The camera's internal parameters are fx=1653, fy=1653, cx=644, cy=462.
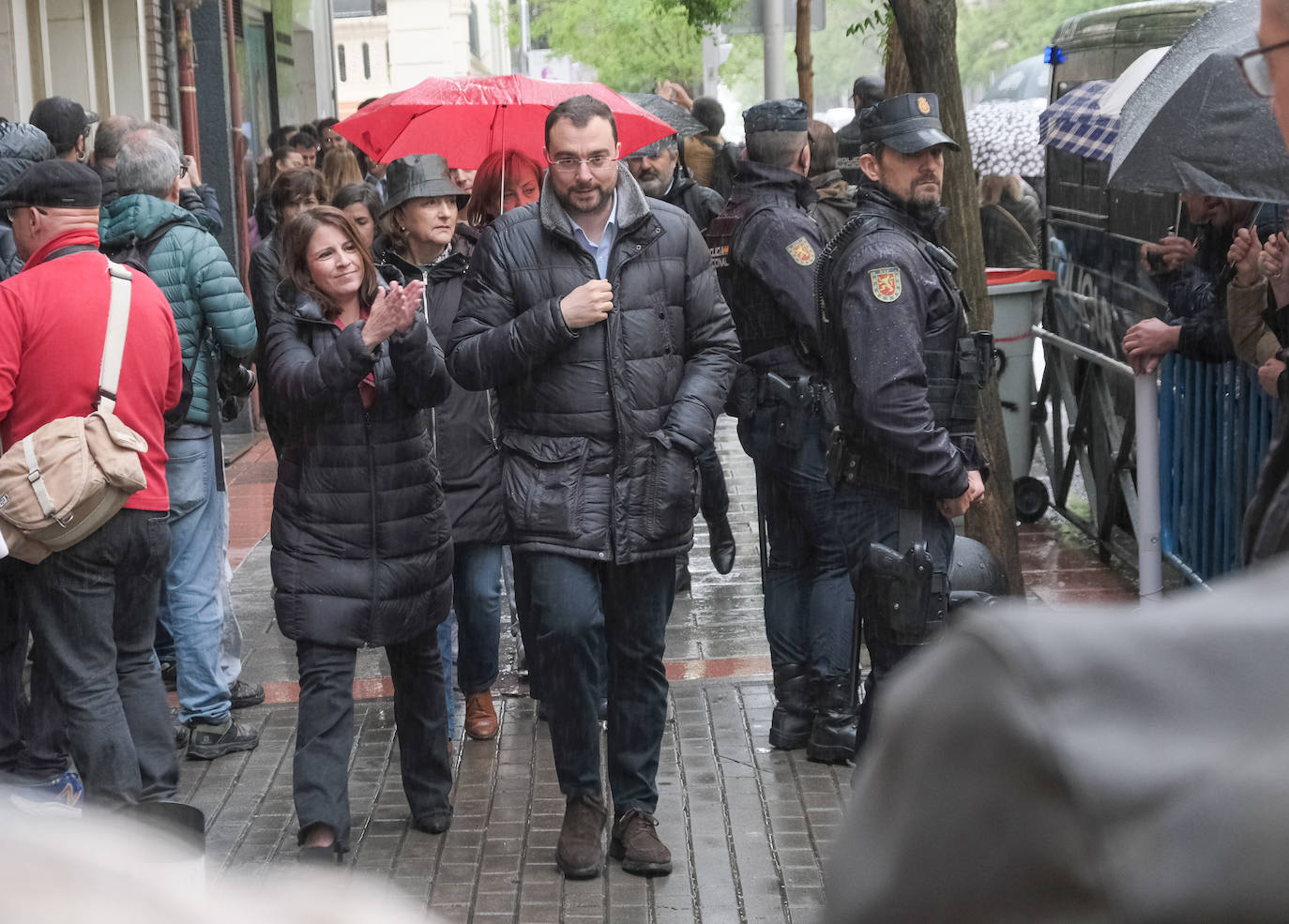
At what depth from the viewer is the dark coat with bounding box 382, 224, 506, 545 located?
5.96 metres

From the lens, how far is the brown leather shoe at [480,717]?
6230 millimetres

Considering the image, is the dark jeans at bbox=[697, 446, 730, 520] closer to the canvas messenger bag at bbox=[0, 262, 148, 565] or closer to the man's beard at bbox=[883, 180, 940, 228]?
the man's beard at bbox=[883, 180, 940, 228]

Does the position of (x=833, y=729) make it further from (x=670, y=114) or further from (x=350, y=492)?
(x=670, y=114)

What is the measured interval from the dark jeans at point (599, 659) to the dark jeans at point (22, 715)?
1575mm

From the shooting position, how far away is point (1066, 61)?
10625 millimetres

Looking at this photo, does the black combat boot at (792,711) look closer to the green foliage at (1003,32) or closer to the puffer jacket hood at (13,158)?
the puffer jacket hood at (13,158)

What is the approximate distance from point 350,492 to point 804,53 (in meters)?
9.67

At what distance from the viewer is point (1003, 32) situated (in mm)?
77438

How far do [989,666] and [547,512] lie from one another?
4.04m

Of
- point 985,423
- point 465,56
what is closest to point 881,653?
point 985,423

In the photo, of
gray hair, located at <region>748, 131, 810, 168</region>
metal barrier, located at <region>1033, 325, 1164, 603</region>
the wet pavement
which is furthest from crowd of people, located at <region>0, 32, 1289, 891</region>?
metal barrier, located at <region>1033, 325, 1164, 603</region>

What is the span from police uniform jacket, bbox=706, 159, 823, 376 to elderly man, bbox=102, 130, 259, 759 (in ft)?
5.81

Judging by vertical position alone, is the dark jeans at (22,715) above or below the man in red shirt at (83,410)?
below

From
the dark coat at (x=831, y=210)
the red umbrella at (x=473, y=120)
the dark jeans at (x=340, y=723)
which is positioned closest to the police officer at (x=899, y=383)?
the dark jeans at (x=340, y=723)
